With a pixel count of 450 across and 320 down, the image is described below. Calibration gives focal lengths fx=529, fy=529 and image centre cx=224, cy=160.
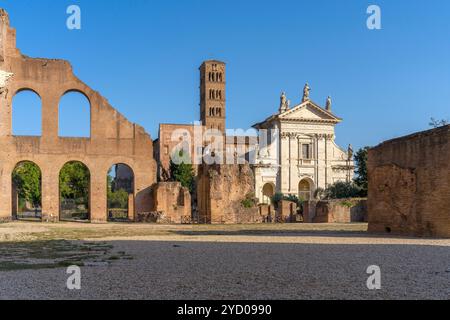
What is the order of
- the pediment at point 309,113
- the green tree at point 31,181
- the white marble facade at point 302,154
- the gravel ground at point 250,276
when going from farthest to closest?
the pediment at point 309,113 → the white marble facade at point 302,154 → the green tree at point 31,181 → the gravel ground at point 250,276

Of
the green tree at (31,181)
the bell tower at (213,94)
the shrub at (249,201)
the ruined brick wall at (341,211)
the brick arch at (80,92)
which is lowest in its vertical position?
the ruined brick wall at (341,211)

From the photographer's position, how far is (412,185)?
1667 centimetres

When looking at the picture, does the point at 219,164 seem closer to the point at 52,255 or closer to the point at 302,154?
the point at 52,255

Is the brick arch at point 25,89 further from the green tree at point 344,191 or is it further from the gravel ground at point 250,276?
the green tree at point 344,191

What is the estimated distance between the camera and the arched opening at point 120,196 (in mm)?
34562

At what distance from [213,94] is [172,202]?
1767 inches

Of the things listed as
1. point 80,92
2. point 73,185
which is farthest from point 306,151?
point 80,92

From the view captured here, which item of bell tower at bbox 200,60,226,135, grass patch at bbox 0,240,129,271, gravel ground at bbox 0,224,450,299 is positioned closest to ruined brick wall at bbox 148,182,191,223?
grass patch at bbox 0,240,129,271

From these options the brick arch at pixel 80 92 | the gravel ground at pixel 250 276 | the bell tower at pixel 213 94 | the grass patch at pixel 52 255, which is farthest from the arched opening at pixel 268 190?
the gravel ground at pixel 250 276

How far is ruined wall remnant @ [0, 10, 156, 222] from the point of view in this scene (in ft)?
100

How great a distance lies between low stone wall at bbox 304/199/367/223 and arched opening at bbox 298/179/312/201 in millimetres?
22668

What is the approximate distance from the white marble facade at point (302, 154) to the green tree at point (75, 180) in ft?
59.1

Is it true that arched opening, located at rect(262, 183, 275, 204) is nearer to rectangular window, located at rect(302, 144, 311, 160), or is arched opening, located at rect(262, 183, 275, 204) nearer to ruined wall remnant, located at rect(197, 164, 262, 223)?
rectangular window, located at rect(302, 144, 311, 160)

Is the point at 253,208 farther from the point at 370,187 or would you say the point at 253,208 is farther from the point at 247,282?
the point at 247,282
